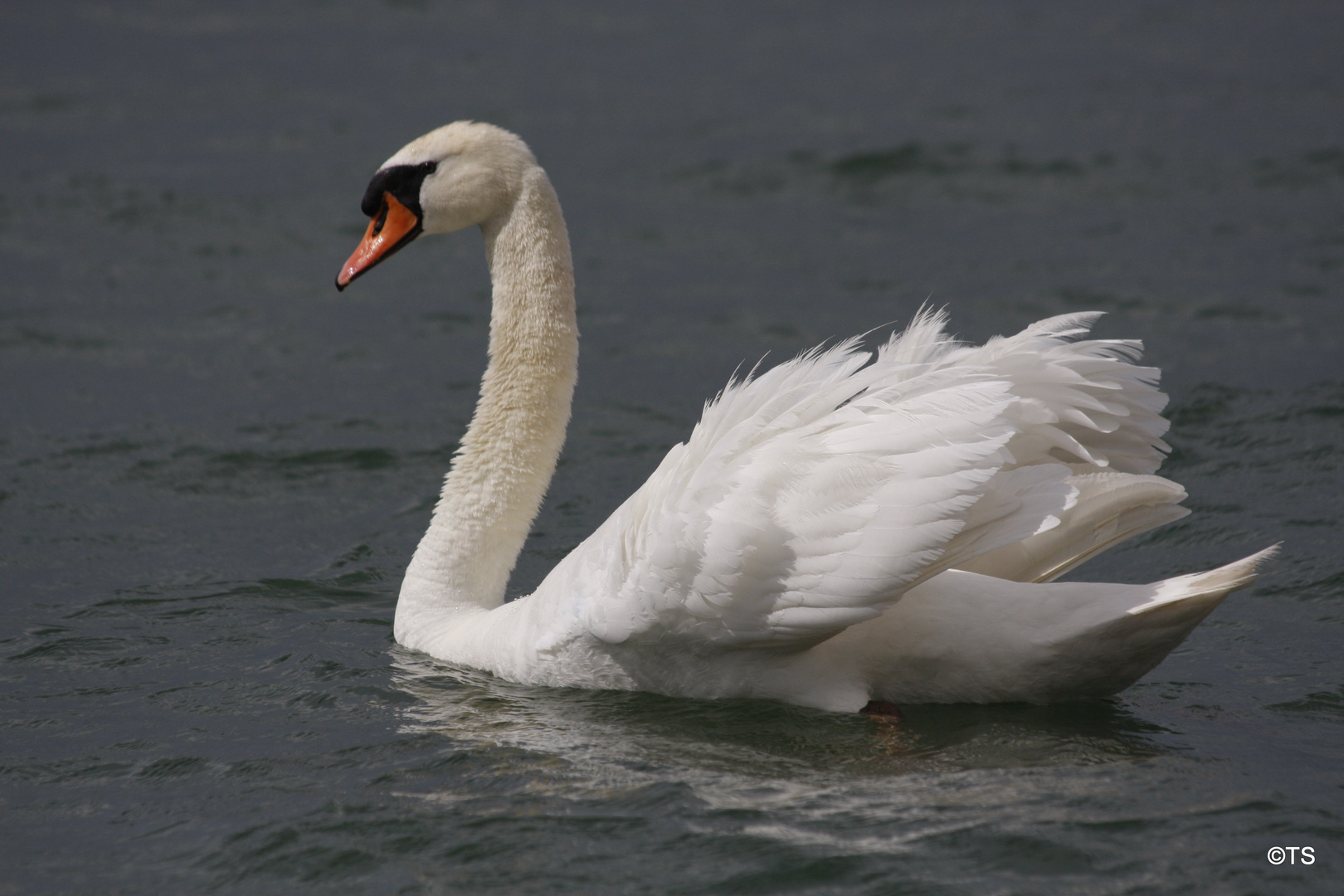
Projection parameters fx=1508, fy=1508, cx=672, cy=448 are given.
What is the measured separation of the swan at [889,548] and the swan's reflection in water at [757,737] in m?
0.09

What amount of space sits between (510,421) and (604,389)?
14.3 feet

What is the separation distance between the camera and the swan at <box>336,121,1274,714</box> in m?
5.26

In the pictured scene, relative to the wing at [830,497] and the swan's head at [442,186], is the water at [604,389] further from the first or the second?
the swan's head at [442,186]

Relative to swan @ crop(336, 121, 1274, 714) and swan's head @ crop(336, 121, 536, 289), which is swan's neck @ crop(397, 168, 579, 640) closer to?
swan's head @ crop(336, 121, 536, 289)

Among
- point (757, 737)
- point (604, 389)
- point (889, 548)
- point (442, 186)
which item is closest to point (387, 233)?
point (442, 186)

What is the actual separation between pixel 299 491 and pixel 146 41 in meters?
14.3

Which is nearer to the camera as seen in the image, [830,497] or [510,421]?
[830,497]

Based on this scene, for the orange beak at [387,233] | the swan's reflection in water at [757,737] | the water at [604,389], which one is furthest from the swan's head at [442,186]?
the swan's reflection in water at [757,737]

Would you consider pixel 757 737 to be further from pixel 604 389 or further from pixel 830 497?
pixel 604 389

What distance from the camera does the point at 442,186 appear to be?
Result: 274 inches

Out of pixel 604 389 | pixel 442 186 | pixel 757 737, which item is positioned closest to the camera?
pixel 757 737

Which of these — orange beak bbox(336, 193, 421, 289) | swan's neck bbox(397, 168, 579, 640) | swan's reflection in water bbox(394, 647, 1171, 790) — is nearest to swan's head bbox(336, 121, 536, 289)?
orange beak bbox(336, 193, 421, 289)

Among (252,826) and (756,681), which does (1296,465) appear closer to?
(756,681)

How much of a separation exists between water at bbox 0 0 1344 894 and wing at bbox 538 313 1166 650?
23.0 inches
